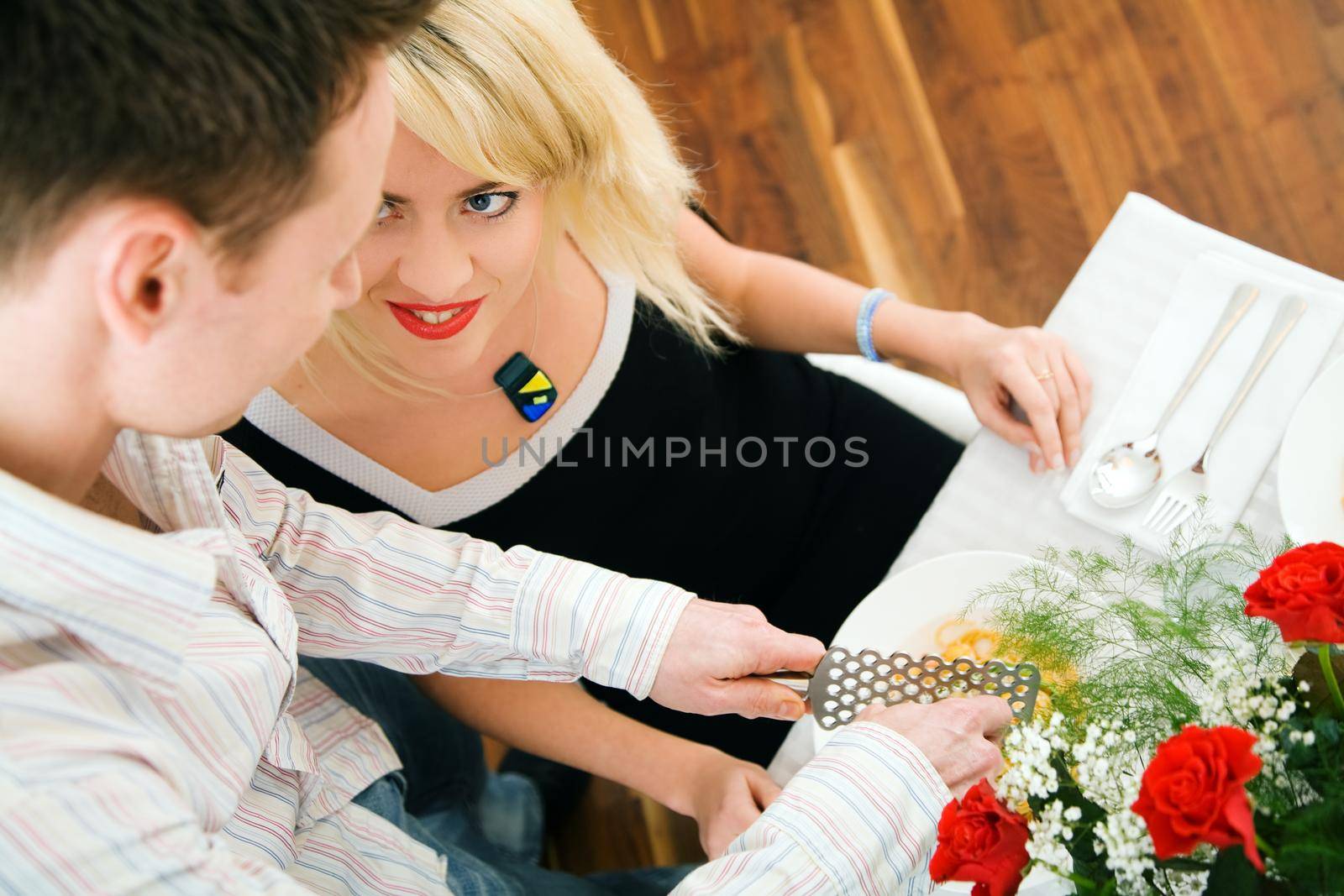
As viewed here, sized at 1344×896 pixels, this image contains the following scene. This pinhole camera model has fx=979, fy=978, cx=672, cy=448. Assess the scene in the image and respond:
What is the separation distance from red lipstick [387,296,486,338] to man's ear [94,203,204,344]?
0.45 m

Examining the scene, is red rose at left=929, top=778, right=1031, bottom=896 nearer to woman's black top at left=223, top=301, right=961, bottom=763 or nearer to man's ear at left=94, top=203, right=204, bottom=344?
man's ear at left=94, top=203, right=204, bottom=344

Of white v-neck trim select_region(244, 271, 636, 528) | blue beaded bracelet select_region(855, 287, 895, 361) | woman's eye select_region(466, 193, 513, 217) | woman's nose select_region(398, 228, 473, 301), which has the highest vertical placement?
→ blue beaded bracelet select_region(855, 287, 895, 361)

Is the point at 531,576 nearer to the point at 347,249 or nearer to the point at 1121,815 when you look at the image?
the point at 347,249

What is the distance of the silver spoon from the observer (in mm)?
897

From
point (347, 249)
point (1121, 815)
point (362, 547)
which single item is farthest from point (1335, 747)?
point (362, 547)

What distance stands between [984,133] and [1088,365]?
121 centimetres

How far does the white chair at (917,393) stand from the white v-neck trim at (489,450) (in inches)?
13.8

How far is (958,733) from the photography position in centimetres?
74

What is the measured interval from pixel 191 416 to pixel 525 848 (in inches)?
46.4

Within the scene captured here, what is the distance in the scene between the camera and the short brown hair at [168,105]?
1.45 feet

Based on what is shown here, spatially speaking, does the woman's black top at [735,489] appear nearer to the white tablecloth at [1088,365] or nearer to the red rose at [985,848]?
the white tablecloth at [1088,365]

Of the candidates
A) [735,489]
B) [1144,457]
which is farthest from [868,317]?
[1144,457]

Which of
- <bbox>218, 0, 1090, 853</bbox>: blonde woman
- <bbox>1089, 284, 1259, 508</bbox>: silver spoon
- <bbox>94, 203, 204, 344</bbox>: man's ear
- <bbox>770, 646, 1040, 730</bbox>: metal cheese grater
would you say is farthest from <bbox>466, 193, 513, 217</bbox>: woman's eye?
<bbox>1089, 284, 1259, 508</bbox>: silver spoon

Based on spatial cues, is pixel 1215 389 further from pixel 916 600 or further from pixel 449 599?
pixel 449 599
